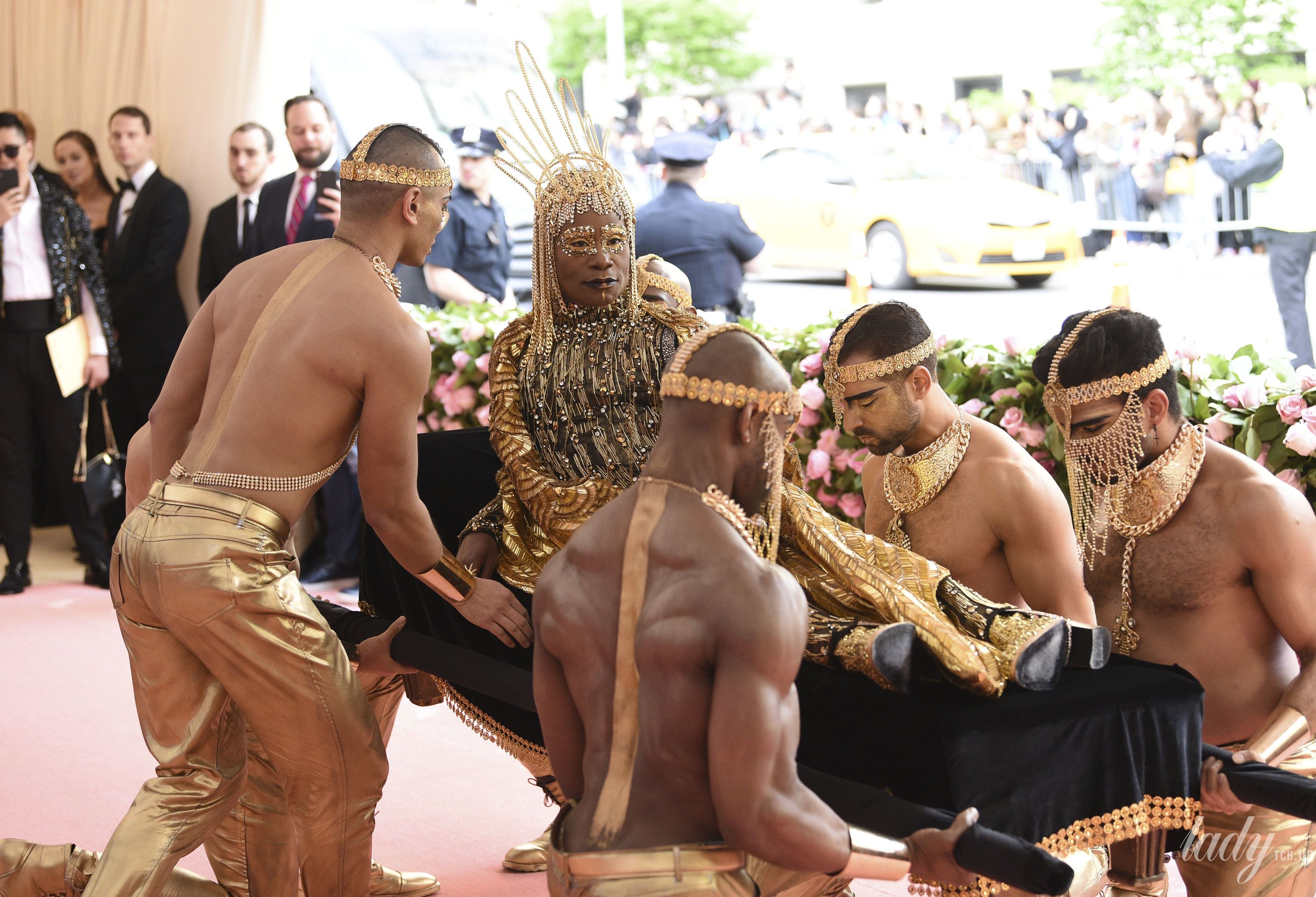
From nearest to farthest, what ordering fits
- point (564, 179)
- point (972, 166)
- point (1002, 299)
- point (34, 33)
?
1. point (564, 179)
2. point (34, 33)
3. point (1002, 299)
4. point (972, 166)

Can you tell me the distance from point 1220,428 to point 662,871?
8.13 feet

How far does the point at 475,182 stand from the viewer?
274 inches

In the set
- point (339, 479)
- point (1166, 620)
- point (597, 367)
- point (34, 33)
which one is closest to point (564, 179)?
point (597, 367)

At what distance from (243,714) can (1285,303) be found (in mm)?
6027

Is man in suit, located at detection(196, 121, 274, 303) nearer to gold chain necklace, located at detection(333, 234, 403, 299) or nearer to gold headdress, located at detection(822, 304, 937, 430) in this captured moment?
gold chain necklace, located at detection(333, 234, 403, 299)

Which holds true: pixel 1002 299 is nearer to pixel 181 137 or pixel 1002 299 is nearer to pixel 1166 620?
pixel 181 137

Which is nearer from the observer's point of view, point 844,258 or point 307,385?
point 307,385

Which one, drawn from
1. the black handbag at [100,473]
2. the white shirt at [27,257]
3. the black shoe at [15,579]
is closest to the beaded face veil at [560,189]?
the black handbag at [100,473]

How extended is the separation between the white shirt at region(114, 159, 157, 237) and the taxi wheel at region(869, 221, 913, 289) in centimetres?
542

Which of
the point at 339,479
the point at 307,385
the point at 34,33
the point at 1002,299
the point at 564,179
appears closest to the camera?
the point at 307,385

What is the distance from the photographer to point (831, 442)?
4660mm

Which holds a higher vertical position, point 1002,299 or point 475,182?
point 475,182

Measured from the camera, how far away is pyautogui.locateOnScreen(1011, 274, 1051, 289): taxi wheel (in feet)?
33.7

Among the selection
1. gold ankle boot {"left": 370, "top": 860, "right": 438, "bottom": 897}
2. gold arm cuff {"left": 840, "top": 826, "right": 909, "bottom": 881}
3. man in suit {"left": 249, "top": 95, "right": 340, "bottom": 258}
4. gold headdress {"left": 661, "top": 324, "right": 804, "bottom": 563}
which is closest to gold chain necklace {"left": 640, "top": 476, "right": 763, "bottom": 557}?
gold headdress {"left": 661, "top": 324, "right": 804, "bottom": 563}
